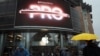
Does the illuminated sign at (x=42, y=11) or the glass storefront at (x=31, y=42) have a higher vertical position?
the illuminated sign at (x=42, y=11)

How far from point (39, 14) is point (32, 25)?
96 cm

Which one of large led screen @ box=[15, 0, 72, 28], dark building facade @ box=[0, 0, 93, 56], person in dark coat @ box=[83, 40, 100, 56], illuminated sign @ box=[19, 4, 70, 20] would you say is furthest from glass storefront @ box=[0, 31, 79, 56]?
person in dark coat @ box=[83, 40, 100, 56]

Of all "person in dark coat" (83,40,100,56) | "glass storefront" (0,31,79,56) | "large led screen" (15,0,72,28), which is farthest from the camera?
"glass storefront" (0,31,79,56)

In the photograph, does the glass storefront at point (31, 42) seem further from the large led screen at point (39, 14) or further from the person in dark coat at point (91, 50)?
the person in dark coat at point (91, 50)

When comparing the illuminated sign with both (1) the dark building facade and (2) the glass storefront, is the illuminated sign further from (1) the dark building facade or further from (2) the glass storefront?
(2) the glass storefront

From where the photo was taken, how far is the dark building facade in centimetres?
2253

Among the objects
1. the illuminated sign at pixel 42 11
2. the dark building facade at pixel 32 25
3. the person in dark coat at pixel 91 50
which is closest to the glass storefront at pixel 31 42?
the dark building facade at pixel 32 25

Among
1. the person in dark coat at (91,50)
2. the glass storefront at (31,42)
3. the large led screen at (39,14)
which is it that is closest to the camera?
the person in dark coat at (91,50)

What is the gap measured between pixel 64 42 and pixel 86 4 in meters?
11.2

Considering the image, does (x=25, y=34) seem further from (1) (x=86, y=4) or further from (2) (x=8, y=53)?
(1) (x=86, y=4)

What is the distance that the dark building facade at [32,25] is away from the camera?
22.5m

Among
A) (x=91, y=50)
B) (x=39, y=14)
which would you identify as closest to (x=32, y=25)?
(x=39, y=14)

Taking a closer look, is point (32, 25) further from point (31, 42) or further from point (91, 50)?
point (91, 50)

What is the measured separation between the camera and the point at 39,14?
22.7 m
